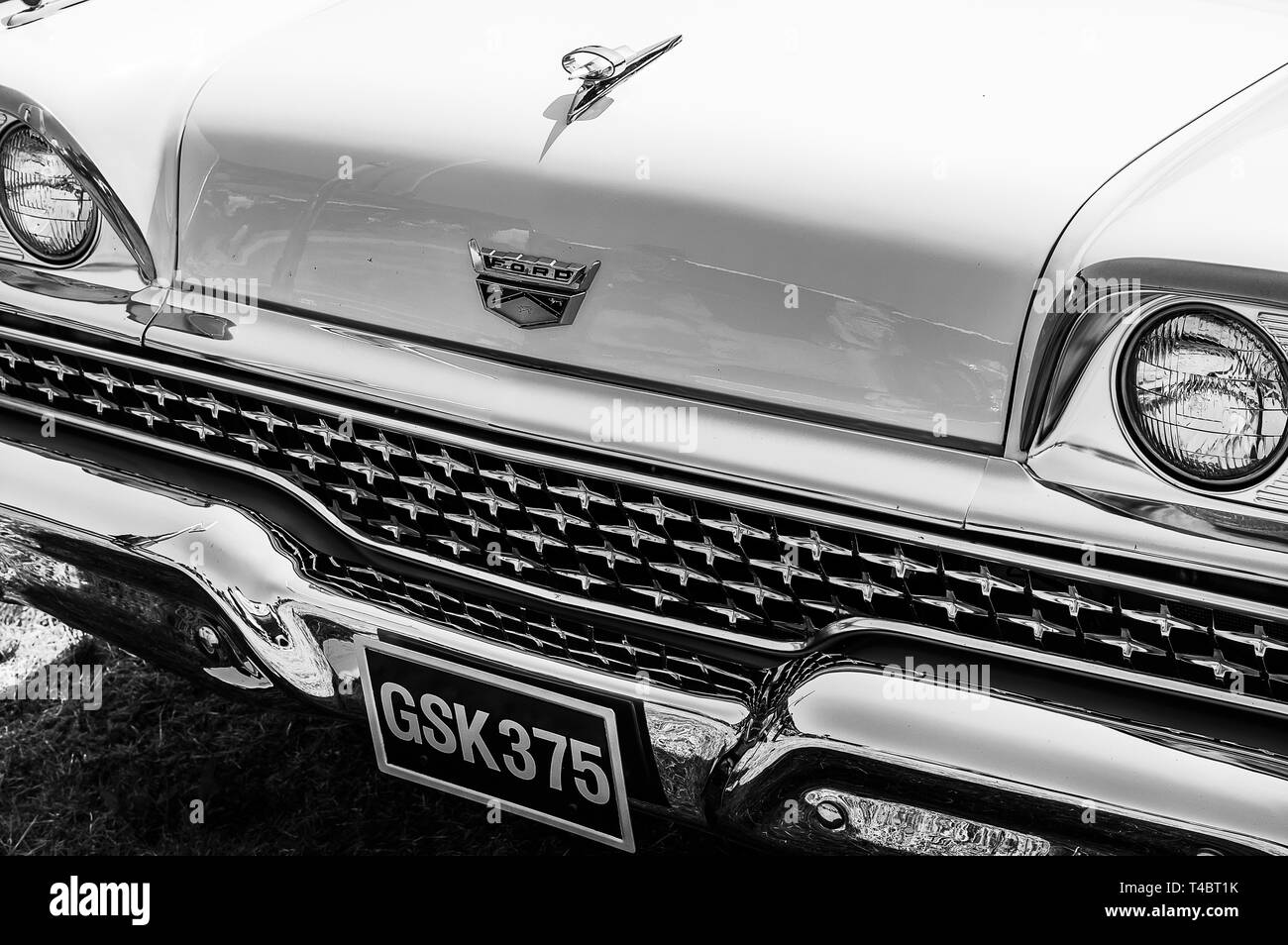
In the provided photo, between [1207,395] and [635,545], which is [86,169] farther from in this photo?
[1207,395]

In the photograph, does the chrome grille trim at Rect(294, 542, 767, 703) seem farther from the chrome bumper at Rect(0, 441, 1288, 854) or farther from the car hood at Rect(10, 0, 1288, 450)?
the car hood at Rect(10, 0, 1288, 450)

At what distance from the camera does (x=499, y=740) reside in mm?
1835

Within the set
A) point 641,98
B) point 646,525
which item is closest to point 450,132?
point 641,98

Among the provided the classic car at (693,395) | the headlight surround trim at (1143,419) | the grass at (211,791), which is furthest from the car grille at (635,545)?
the grass at (211,791)

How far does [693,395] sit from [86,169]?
3.47 feet

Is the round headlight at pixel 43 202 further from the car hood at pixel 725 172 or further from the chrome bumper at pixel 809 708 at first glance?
the chrome bumper at pixel 809 708

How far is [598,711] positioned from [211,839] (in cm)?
115

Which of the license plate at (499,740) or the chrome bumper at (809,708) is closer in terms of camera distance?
the chrome bumper at (809,708)

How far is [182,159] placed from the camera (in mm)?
1991

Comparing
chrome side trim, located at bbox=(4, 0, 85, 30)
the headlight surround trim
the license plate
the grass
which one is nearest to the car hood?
the headlight surround trim

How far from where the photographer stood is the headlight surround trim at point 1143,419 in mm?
1389

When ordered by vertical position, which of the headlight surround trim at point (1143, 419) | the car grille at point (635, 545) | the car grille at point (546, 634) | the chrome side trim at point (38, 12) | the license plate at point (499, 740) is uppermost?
the chrome side trim at point (38, 12)

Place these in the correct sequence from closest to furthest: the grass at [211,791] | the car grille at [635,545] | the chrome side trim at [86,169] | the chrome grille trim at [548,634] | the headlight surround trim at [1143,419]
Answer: the headlight surround trim at [1143,419] → the car grille at [635,545] → the chrome grille trim at [548,634] → the chrome side trim at [86,169] → the grass at [211,791]
